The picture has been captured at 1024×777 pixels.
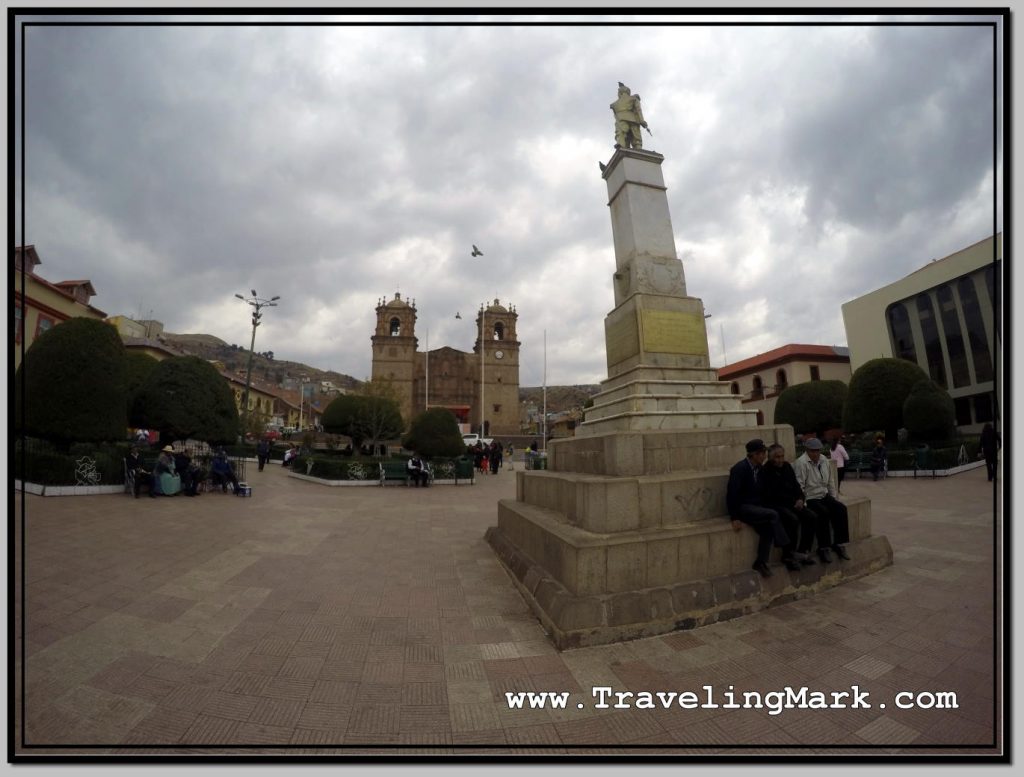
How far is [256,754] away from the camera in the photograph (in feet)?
7.35

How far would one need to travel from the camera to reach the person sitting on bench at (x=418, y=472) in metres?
16.1

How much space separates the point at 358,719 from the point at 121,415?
13697 millimetres

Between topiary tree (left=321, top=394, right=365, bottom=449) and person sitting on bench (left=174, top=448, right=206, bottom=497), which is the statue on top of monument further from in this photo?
topiary tree (left=321, top=394, right=365, bottom=449)

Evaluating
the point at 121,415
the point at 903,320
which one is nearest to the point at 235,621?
the point at 121,415

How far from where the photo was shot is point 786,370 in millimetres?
37812

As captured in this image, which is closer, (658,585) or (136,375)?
(658,585)

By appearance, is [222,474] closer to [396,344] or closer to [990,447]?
[990,447]

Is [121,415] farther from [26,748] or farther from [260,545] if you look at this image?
[26,748]

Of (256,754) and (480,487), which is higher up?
(256,754)

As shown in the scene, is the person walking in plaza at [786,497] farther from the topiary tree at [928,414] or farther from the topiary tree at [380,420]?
the topiary tree at [380,420]

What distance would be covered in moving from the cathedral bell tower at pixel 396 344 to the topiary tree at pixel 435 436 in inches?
1487

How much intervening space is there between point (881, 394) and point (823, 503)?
18259 mm

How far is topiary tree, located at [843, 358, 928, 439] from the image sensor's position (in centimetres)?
1830

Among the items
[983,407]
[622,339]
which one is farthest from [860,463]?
[983,407]
